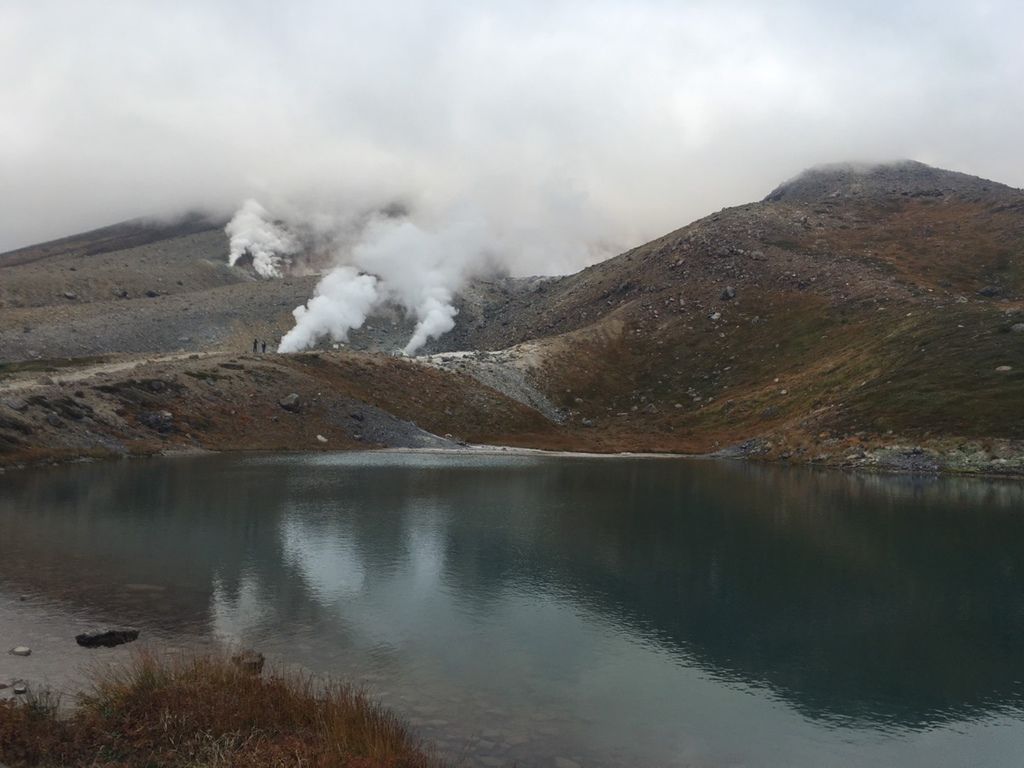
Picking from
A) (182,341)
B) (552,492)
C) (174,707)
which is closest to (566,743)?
(174,707)

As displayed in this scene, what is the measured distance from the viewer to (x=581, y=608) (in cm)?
2912

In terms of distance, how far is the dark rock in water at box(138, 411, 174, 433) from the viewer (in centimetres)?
8650

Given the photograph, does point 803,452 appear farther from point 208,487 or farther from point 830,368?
→ point 208,487

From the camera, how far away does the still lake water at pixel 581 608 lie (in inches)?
743

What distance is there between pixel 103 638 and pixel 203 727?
29.6 ft

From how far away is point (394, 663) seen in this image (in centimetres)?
2186

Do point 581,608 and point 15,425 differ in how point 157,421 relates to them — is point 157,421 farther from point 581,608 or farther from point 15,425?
point 581,608

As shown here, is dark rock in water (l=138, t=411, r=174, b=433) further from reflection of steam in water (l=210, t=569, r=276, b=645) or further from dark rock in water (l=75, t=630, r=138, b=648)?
dark rock in water (l=75, t=630, r=138, b=648)

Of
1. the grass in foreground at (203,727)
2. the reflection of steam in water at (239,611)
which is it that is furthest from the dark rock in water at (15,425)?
the grass in foreground at (203,727)

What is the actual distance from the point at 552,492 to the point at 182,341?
424 ft

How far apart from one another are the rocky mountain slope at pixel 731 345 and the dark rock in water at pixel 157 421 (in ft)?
6.88

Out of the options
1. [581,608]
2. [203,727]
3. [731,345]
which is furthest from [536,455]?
[203,727]

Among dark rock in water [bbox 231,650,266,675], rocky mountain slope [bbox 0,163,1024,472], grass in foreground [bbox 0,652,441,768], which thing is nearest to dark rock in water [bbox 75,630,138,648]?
dark rock in water [bbox 231,650,266,675]

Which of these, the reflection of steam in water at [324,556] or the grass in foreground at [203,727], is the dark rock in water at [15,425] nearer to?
the reflection of steam in water at [324,556]
